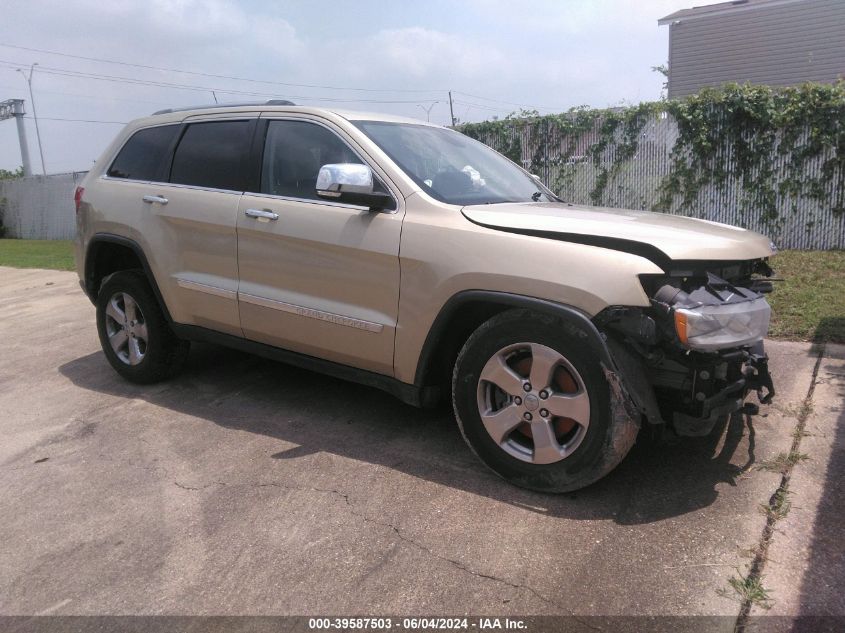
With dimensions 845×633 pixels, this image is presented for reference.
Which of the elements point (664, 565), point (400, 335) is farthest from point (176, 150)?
point (664, 565)

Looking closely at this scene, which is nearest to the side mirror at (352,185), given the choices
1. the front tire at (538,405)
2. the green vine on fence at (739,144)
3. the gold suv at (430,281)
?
the gold suv at (430,281)

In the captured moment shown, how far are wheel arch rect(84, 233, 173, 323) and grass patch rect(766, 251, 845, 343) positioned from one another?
490 centimetres

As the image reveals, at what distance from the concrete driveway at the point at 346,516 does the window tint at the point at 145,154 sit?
1650 mm

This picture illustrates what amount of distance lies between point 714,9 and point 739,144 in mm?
8765

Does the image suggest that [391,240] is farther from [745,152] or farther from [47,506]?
[745,152]

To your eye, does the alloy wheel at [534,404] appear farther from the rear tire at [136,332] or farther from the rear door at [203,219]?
the rear tire at [136,332]

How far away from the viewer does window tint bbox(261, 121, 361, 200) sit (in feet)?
12.9

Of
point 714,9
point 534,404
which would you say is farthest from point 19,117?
point 534,404

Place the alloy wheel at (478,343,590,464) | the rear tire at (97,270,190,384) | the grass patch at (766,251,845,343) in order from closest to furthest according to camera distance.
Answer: the alloy wheel at (478,343,590,464)
the rear tire at (97,270,190,384)
the grass patch at (766,251,845,343)

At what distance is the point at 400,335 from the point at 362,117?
1.41 metres

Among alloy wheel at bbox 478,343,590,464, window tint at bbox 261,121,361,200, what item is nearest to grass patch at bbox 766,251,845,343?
alloy wheel at bbox 478,343,590,464

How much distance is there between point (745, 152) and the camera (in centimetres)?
1005

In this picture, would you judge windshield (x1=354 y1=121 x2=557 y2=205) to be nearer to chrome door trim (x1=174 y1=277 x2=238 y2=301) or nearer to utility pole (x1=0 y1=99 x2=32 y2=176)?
chrome door trim (x1=174 y1=277 x2=238 y2=301)

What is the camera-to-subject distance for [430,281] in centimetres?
337
